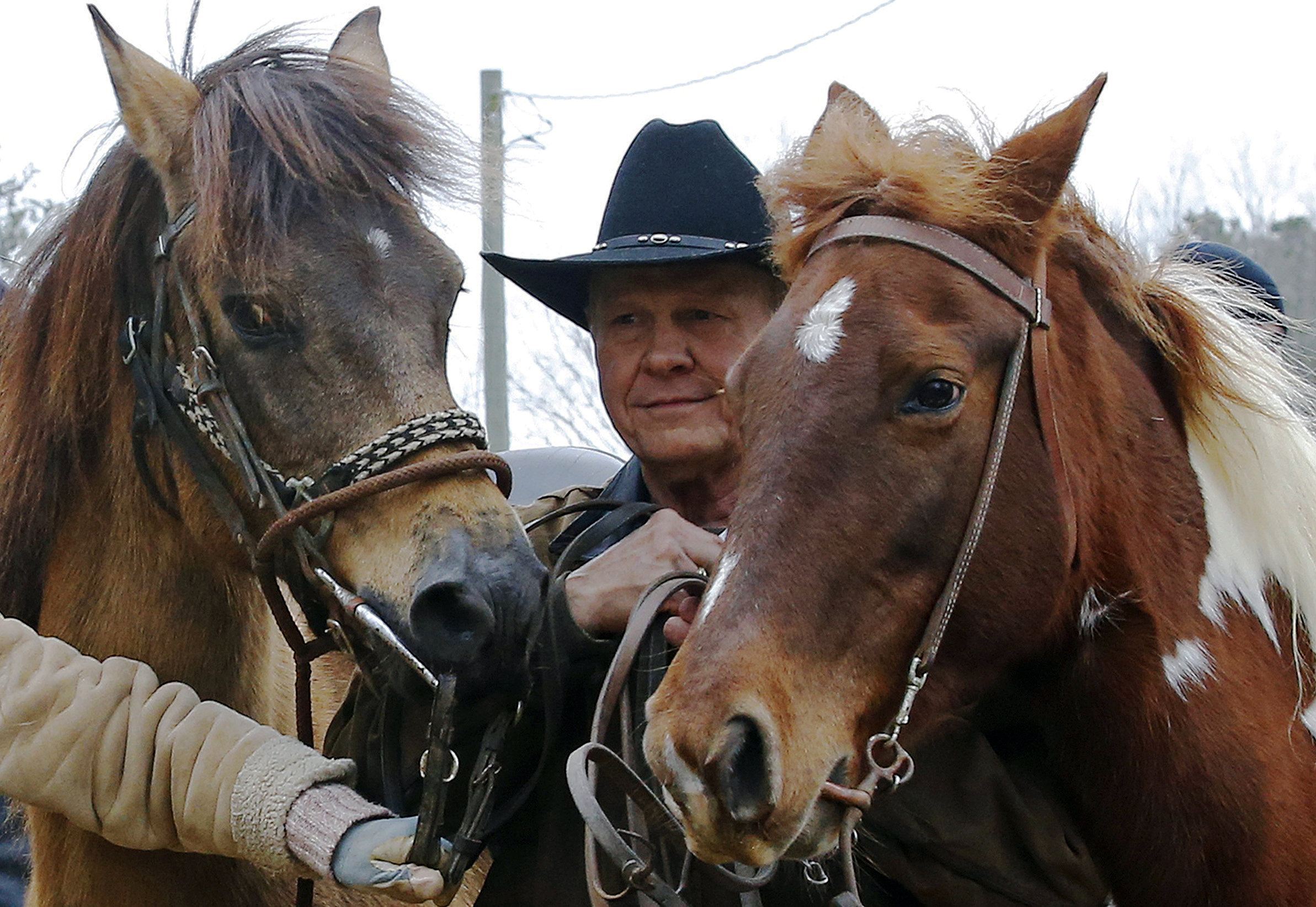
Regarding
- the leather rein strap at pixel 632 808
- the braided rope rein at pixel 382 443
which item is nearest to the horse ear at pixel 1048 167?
the leather rein strap at pixel 632 808

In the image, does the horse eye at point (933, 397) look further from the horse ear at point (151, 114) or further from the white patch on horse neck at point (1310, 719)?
the horse ear at point (151, 114)

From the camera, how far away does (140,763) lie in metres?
2.35

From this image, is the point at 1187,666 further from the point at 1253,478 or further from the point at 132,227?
the point at 132,227

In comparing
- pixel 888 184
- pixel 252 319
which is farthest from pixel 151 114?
pixel 888 184

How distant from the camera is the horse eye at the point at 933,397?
201cm

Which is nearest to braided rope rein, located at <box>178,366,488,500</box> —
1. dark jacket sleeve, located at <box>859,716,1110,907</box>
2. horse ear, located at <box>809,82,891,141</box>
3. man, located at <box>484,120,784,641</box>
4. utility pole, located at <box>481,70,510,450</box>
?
man, located at <box>484,120,784,641</box>

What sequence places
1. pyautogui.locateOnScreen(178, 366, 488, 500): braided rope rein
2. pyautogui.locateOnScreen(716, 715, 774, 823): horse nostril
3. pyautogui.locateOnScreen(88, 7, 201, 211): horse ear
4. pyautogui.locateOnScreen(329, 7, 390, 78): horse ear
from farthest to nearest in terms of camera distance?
1. pyautogui.locateOnScreen(329, 7, 390, 78): horse ear
2. pyautogui.locateOnScreen(88, 7, 201, 211): horse ear
3. pyautogui.locateOnScreen(178, 366, 488, 500): braided rope rein
4. pyautogui.locateOnScreen(716, 715, 774, 823): horse nostril

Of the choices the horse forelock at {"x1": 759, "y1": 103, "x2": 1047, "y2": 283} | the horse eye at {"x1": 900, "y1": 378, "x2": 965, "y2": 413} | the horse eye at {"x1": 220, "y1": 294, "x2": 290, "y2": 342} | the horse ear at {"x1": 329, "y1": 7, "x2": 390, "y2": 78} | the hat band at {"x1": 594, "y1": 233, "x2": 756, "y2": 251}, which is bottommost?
the horse eye at {"x1": 900, "y1": 378, "x2": 965, "y2": 413}

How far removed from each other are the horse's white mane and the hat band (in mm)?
1046

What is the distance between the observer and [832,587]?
195cm

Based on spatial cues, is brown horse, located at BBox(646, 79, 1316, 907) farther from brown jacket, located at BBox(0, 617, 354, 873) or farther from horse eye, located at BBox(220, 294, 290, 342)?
horse eye, located at BBox(220, 294, 290, 342)

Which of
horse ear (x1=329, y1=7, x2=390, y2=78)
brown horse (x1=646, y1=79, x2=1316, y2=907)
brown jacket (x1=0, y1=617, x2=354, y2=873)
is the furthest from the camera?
horse ear (x1=329, y1=7, x2=390, y2=78)

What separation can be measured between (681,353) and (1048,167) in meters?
1.05

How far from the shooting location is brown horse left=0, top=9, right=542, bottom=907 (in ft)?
8.38
